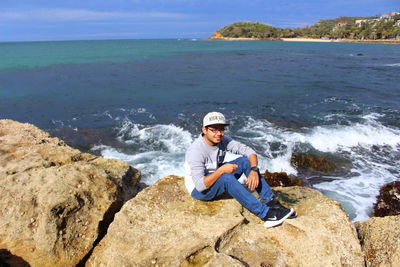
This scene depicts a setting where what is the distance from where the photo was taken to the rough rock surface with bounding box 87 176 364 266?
421cm

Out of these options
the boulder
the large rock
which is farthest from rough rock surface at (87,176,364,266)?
the large rock

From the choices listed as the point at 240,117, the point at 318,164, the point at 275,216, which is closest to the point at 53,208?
the point at 275,216

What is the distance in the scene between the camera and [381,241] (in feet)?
15.6

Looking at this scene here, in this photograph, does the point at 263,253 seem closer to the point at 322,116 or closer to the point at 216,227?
the point at 216,227

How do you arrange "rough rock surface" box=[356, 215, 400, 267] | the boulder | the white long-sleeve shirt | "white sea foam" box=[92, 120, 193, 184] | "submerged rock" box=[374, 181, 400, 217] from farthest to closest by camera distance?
"white sea foam" box=[92, 120, 193, 184] < "submerged rock" box=[374, 181, 400, 217] < the white long-sleeve shirt < "rough rock surface" box=[356, 215, 400, 267] < the boulder

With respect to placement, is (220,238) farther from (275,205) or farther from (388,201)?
(388,201)

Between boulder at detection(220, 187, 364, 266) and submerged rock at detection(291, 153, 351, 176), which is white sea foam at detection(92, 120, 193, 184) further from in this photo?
boulder at detection(220, 187, 364, 266)

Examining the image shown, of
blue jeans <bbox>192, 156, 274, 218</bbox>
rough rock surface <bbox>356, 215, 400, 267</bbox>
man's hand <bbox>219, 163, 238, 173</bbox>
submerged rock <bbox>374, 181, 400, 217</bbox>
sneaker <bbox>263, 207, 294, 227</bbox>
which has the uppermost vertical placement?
man's hand <bbox>219, 163, 238, 173</bbox>

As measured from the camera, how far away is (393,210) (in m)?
8.38

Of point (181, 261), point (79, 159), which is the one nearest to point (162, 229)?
point (181, 261)

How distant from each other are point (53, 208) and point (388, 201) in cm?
939

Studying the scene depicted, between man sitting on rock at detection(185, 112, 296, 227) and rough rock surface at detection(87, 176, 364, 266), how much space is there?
0.78ft

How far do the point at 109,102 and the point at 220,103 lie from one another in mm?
8763

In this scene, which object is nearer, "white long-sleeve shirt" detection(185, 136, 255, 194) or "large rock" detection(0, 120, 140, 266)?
"large rock" detection(0, 120, 140, 266)
